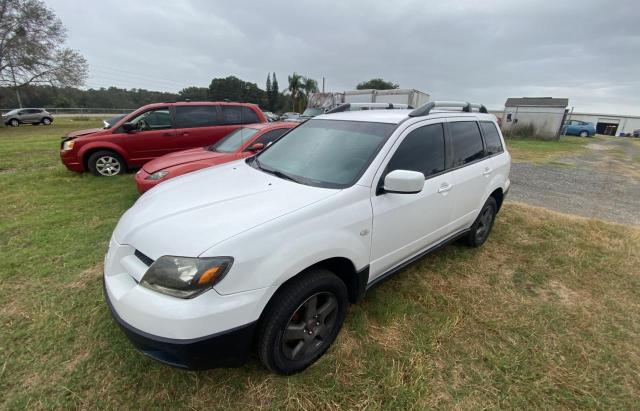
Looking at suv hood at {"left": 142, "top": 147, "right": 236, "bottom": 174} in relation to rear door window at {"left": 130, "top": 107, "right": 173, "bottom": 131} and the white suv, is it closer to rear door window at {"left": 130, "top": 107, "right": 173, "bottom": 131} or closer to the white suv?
the white suv

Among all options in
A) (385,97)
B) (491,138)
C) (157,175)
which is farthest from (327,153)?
(385,97)

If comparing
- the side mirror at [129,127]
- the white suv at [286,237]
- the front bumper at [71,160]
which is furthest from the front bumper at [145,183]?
the front bumper at [71,160]

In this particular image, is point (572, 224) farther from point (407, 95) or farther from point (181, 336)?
point (407, 95)

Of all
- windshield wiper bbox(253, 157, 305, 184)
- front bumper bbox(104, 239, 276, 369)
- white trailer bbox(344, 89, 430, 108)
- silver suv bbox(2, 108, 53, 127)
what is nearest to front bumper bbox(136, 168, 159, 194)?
windshield wiper bbox(253, 157, 305, 184)

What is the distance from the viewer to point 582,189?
744cm

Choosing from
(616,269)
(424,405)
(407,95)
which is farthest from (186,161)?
(407,95)

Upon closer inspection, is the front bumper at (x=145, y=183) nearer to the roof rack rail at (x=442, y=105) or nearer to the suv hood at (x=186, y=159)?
the suv hood at (x=186, y=159)

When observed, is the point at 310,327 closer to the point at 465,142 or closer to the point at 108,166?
the point at 465,142

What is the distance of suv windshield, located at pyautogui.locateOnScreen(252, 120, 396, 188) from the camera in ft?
7.36

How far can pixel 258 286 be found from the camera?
1590 mm

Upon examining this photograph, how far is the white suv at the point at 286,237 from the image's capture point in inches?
60.4

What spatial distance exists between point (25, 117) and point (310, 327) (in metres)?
34.6

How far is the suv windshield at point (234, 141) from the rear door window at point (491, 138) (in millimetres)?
3561

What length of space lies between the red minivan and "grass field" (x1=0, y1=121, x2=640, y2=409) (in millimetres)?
2993
